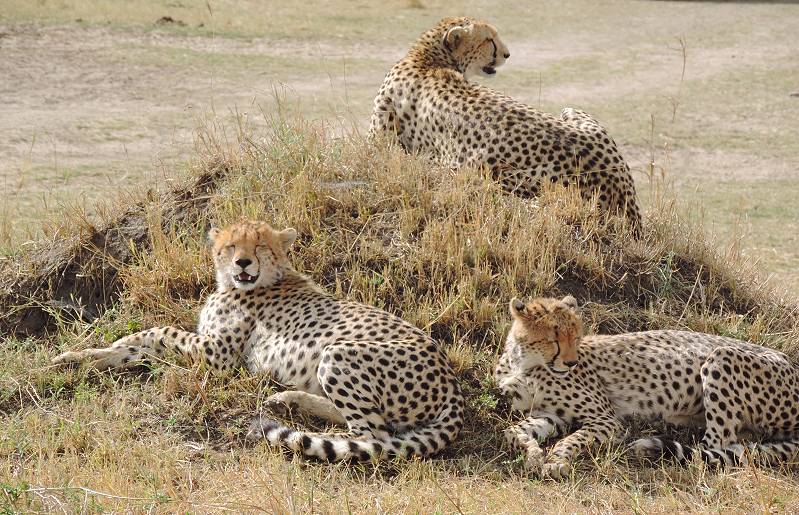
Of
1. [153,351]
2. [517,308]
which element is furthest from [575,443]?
[153,351]

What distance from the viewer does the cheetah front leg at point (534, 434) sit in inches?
175

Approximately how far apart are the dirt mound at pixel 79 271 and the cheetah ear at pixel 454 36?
1.82m

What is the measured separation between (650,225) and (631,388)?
62.9 inches

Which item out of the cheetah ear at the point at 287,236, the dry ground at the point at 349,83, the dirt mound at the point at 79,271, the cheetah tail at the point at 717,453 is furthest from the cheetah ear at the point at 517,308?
the dry ground at the point at 349,83

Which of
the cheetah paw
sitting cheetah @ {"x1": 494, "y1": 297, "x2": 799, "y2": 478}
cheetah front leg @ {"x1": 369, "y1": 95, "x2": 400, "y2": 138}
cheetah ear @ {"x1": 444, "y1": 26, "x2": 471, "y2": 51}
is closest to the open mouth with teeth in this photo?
sitting cheetah @ {"x1": 494, "y1": 297, "x2": 799, "y2": 478}

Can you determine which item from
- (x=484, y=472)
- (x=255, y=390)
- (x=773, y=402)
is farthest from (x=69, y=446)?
(x=773, y=402)

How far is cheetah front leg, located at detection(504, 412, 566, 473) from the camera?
445 cm

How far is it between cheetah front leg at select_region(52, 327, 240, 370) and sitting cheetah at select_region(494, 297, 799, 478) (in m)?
1.28

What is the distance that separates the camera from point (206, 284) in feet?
18.7

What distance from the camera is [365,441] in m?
4.43

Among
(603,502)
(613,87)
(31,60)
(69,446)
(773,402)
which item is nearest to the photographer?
(603,502)

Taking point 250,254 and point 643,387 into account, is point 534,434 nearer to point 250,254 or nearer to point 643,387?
point 643,387

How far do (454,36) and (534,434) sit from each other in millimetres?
3256

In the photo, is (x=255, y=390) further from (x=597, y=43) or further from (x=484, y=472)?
(x=597, y=43)
